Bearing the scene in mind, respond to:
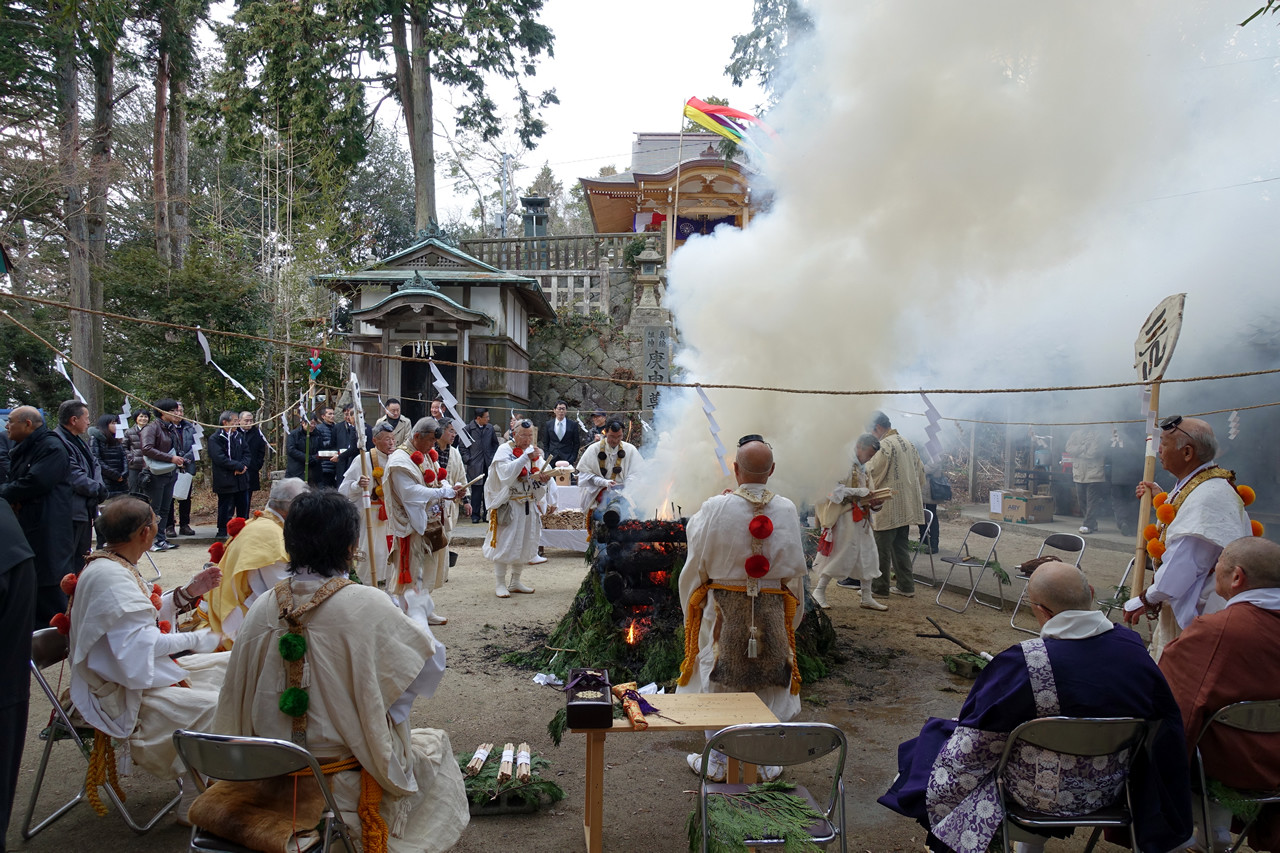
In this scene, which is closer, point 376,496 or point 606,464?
point 376,496

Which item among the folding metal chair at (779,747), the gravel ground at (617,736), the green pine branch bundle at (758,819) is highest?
the folding metal chair at (779,747)

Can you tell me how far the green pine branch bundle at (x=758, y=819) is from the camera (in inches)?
99.8

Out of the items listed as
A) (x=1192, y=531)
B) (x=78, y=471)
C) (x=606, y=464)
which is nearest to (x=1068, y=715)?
(x=1192, y=531)

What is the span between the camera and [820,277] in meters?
7.02

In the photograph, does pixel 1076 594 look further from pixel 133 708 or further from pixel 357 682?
pixel 133 708

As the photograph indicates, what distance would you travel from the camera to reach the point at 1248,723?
107 inches

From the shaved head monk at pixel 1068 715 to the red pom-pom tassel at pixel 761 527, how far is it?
1409 mm

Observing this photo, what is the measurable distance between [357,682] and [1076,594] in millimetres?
2475

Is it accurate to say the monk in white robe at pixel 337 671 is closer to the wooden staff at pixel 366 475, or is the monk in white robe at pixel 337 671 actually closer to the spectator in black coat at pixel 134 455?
the wooden staff at pixel 366 475

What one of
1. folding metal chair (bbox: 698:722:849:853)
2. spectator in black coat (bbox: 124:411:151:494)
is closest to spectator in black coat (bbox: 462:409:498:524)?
spectator in black coat (bbox: 124:411:151:494)

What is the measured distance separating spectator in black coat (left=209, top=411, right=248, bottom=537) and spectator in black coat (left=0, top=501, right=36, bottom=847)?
26.6 feet

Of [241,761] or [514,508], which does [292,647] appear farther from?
[514,508]

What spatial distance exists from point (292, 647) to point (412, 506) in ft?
13.3

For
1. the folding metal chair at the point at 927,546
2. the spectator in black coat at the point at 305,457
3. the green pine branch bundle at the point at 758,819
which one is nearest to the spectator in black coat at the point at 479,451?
the spectator in black coat at the point at 305,457
